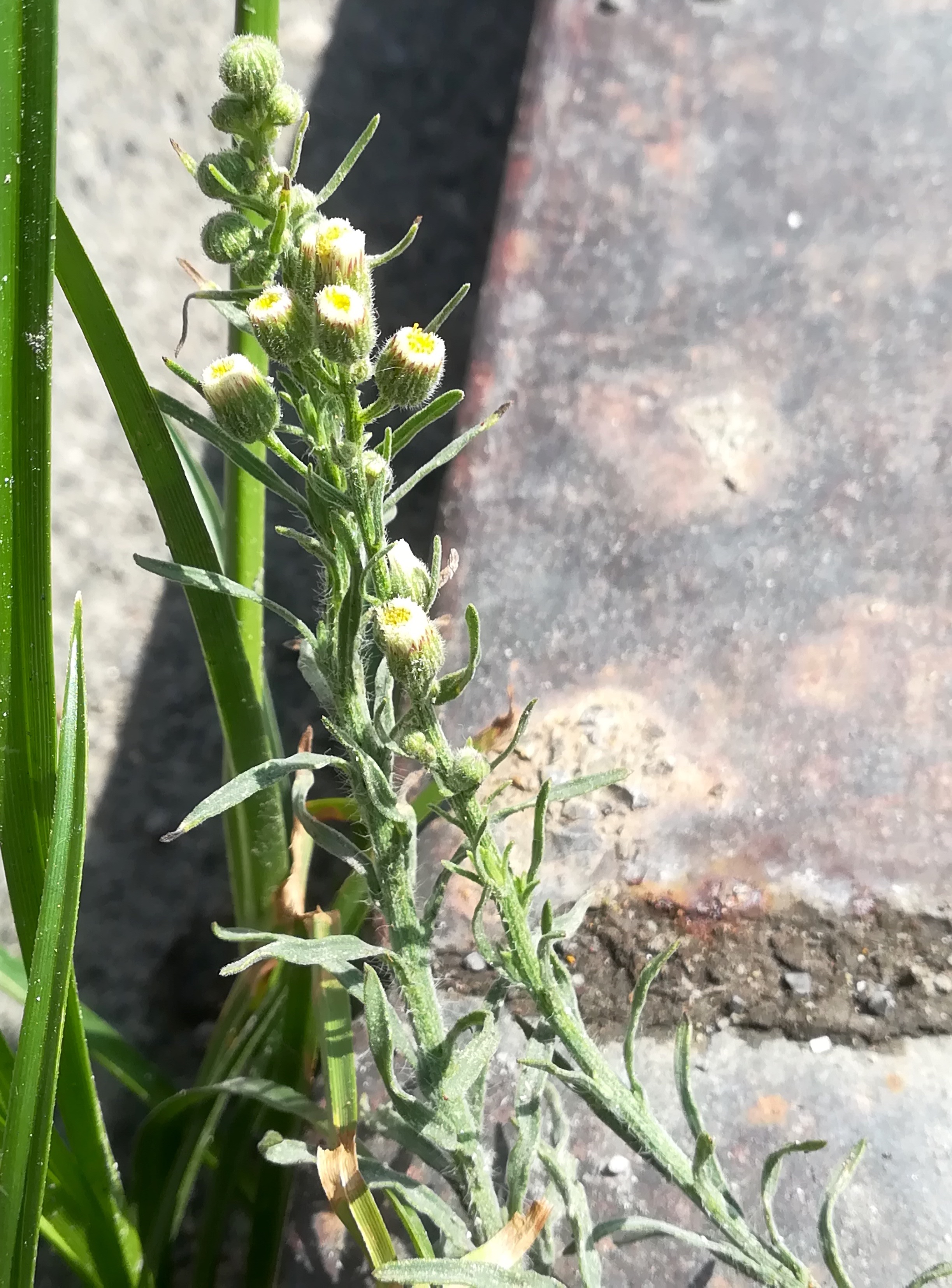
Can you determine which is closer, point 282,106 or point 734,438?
point 282,106

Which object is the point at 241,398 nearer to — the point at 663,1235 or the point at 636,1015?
the point at 636,1015

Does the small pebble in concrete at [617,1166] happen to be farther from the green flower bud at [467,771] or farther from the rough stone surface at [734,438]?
the green flower bud at [467,771]

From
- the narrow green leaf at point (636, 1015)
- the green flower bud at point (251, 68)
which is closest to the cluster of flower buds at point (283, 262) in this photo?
the green flower bud at point (251, 68)

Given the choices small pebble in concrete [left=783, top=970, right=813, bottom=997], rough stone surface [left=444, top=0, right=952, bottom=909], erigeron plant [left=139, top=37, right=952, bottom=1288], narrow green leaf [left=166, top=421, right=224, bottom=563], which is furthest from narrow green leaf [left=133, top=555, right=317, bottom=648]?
small pebble in concrete [left=783, top=970, right=813, bottom=997]

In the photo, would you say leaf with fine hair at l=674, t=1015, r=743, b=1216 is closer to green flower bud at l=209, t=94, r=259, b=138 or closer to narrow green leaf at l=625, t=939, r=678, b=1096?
narrow green leaf at l=625, t=939, r=678, b=1096

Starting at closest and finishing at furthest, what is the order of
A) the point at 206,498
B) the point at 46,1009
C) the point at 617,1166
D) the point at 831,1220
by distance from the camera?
the point at 46,1009, the point at 831,1220, the point at 617,1166, the point at 206,498

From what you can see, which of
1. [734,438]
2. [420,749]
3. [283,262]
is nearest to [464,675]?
[420,749]

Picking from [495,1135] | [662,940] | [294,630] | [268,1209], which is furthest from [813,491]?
[268,1209]
